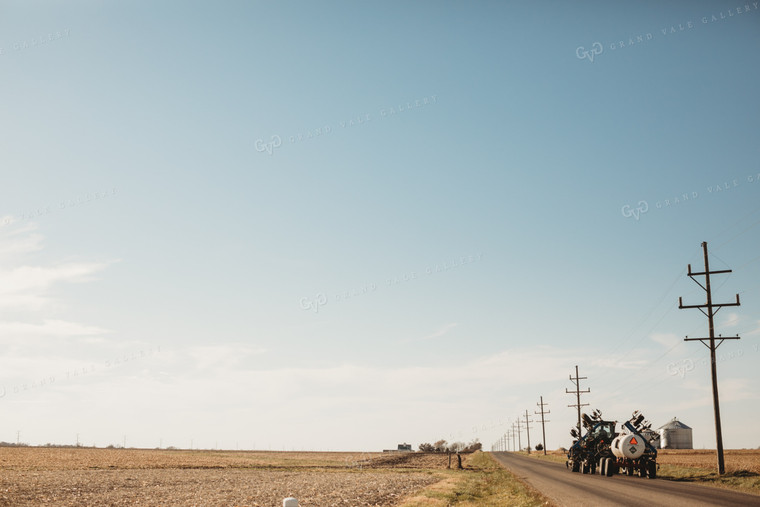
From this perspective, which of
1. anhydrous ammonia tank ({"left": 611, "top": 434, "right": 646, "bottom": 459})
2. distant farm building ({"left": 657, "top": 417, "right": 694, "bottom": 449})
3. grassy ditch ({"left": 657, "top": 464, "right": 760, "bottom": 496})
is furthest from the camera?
distant farm building ({"left": 657, "top": 417, "right": 694, "bottom": 449})

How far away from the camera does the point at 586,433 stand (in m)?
43.8

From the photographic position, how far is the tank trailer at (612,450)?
116 feet

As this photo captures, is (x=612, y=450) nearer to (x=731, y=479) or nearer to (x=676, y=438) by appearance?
(x=731, y=479)

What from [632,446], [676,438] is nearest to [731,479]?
[632,446]

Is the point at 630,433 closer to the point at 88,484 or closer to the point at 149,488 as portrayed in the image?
the point at 149,488

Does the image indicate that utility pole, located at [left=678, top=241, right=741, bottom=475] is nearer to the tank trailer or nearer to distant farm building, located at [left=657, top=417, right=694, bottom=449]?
the tank trailer

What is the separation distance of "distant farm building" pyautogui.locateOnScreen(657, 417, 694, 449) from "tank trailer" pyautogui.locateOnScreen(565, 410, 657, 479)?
10804cm

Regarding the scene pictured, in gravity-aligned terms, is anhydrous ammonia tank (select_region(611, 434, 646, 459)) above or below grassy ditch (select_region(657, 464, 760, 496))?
above

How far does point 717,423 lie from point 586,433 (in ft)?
30.7

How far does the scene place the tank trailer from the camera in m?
35.3

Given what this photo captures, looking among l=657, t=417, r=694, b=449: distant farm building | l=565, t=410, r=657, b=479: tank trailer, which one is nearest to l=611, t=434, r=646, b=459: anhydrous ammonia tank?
l=565, t=410, r=657, b=479: tank trailer

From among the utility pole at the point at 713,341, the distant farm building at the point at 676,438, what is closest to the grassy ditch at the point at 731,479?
the utility pole at the point at 713,341

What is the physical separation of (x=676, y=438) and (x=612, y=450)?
116 meters

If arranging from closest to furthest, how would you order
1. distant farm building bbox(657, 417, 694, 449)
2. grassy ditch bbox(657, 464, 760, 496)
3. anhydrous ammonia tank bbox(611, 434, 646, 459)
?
grassy ditch bbox(657, 464, 760, 496), anhydrous ammonia tank bbox(611, 434, 646, 459), distant farm building bbox(657, 417, 694, 449)
